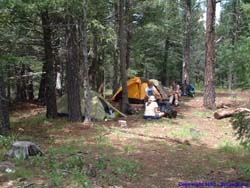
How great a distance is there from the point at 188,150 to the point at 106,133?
2.38 meters

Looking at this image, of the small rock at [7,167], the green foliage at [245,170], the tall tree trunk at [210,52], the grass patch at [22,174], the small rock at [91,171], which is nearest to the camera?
the grass patch at [22,174]

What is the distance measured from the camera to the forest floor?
17.5ft

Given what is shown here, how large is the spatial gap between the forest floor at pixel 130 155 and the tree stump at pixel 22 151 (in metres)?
0.16

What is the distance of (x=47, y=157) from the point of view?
6.27m

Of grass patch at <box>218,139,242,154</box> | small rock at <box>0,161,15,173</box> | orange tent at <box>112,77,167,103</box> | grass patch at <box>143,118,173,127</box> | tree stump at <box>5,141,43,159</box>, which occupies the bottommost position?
grass patch at <box>218,139,242,154</box>

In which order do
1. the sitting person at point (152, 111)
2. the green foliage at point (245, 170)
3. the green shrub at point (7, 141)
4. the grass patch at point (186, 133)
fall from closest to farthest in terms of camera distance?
1. the green foliage at point (245, 170)
2. the green shrub at point (7, 141)
3. the grass patch at point (186, 133)
4. the sitting person at point (152, 111)

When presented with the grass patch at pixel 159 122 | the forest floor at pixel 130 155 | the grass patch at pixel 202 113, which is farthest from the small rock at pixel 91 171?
the grass patch at pixel 202 113

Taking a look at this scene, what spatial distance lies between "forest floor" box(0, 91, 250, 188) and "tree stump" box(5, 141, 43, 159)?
16cm

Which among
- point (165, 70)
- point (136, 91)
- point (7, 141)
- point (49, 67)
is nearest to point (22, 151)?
point (7, 141)

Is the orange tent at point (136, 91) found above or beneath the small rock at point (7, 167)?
above

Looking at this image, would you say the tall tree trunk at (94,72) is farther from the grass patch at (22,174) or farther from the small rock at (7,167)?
the grass patch at (22,174)

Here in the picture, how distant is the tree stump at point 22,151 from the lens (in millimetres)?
6016

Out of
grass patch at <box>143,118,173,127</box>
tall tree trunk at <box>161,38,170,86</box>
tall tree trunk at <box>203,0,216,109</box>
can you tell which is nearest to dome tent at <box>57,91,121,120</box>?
grass patch at <box>143,118,173,127</box>

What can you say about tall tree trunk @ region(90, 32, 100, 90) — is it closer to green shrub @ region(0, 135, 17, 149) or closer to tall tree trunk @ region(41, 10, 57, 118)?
tall tree trunk @ region(41, 10, 57, 118)
